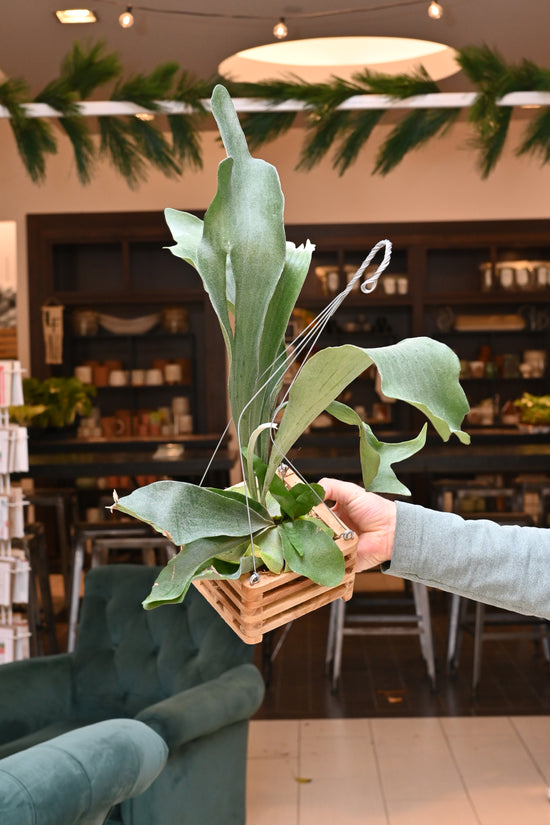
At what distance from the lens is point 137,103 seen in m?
3.46

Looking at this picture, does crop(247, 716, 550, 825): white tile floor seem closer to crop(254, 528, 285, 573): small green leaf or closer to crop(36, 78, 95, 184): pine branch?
crop(36, 78, 95, 184): pine branch

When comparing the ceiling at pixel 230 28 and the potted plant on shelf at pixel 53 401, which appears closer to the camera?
the ceiling at pixel 230 28

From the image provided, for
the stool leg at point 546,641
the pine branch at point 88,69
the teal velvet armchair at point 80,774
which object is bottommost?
the stool leg at point 546,641

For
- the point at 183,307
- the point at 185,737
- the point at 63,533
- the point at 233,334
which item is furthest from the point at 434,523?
the point at 183,307

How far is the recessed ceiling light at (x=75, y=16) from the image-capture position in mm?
4652

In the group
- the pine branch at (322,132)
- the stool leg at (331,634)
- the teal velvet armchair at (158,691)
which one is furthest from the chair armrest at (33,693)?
the pine branch at (322,132)

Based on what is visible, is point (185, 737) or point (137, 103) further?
point (137, 103)

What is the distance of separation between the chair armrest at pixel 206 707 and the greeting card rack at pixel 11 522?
3.40ft

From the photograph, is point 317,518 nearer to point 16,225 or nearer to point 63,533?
point 63,533

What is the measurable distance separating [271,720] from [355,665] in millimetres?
844

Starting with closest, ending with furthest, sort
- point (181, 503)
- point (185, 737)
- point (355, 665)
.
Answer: point (181, 503) < point (185, 737) < point (355, 665)

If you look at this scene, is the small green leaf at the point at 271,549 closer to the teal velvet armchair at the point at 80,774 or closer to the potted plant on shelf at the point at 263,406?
the potted plant on shelf at the point at 263,406

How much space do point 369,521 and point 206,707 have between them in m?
1.63

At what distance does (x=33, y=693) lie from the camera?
3096 millimetres
